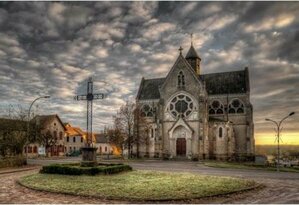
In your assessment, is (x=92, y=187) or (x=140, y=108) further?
(x=140, y=108)

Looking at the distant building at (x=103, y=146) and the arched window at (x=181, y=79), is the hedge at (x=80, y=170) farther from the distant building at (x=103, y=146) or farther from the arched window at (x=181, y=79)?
the distant building at (x=103, y=146)

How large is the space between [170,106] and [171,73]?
5487 millimetres

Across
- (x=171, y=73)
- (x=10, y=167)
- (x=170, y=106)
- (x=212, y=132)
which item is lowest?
(x=10, y=167)

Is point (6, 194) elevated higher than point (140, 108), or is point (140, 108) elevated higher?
point (140, 108)

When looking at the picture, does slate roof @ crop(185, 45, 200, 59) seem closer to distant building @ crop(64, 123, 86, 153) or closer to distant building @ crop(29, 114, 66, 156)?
distant building @ crop(29, 114, 66, 156)

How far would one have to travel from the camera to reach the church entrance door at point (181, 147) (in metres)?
51.4

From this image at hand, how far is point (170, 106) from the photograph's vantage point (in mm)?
53406

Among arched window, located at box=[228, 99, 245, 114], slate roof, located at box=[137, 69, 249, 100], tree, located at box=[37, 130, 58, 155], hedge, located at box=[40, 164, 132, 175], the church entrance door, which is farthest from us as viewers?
tree, located at box=[37, 130, 58, 155]

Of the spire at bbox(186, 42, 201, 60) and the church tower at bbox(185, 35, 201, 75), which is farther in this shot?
the spire at bbox(186, 42, 201, 60)

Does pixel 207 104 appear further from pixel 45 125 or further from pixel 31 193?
pixel 31 193

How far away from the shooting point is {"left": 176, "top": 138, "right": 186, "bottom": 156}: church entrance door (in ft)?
169

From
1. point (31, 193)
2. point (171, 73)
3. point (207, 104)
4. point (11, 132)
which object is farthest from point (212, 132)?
point (31, 193)

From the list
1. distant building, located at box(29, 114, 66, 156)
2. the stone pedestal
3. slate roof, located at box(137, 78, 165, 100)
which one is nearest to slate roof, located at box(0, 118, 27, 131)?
→ distant building, located at box(29, 114, 66, 156)

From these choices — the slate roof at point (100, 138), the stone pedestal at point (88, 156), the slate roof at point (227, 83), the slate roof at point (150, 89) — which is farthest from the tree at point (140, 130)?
the slate roof at point (100, 138)
